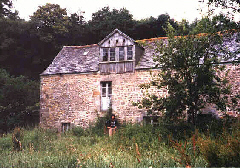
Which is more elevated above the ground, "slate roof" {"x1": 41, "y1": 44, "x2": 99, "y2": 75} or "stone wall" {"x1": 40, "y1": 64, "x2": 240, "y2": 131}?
"slate roof" {"x1": 41, "y1": 44, "x2": 99, "y2": 75}

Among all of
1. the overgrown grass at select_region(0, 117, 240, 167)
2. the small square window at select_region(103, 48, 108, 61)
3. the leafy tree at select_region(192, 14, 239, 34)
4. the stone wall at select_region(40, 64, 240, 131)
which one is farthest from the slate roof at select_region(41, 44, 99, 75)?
the leafy tree at select_region(192, 14, 239, 34)

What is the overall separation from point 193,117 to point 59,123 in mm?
9631

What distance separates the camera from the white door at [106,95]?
52.7ft

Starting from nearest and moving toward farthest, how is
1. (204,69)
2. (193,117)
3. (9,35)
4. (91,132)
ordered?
(204,69) < (193,117) < (91,132) < (9,35)

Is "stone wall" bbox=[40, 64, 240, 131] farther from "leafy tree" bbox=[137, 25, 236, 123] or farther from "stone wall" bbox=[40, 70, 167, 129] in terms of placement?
"leafy tree" bbox=[137, 25, 236, 123]

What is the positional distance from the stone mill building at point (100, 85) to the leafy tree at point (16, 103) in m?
3.00

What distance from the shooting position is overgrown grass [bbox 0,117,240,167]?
18.6 ft

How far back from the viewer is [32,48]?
1108 inches

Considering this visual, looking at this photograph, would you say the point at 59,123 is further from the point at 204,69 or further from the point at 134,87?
the point at 204,69

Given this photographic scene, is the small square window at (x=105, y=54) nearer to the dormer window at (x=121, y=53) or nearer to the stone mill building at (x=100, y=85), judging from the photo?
the stone mill building at (x=100, y=85)

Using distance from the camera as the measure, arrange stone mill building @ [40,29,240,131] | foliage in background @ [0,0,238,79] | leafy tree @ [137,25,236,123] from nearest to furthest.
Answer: leafy tree @ [137,25,236,123], stone mill building @ [40,29,240,131], foliage in background @ [0,0,238,79]

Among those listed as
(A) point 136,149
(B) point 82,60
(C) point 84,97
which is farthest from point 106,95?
(A) point 136,149

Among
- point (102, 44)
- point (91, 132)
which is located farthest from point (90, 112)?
point (102, 44)

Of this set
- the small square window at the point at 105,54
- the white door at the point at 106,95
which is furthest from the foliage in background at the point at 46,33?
the white door at the point at 106,95
